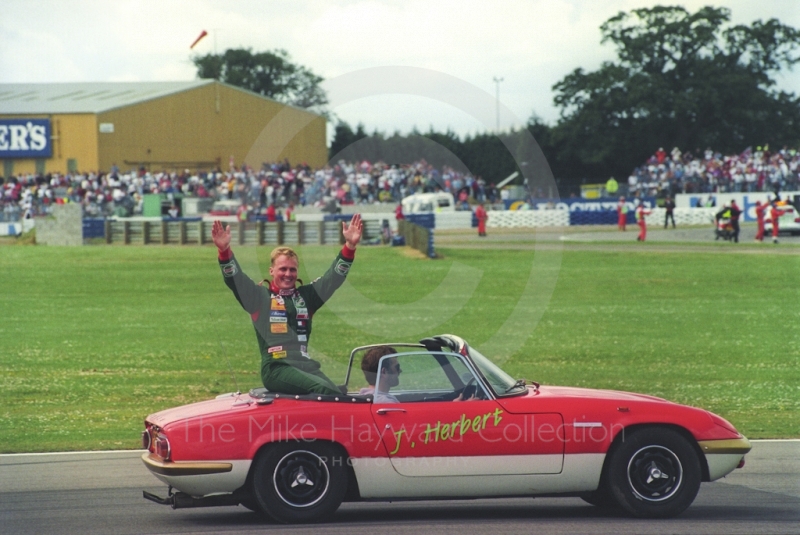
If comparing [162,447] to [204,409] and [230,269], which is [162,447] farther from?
[230,269]

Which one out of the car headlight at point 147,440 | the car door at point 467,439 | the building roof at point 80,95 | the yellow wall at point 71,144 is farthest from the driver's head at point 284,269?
the building roof at point 80,95

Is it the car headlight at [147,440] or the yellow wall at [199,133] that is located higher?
the yellow wall at [199,133]

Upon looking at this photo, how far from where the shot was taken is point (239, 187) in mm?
A: 50719

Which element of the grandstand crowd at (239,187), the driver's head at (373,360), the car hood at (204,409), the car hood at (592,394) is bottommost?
the car hood at (204,409)

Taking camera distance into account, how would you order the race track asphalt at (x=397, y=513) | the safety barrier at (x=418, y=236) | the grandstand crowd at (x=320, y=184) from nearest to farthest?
1. the race track asphalt at (x=397, y=513)
2. the safety barrier at (x=418, y=236)
3. the grandstand crowd at (x=320, y=184)

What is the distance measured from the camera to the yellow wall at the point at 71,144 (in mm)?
58125

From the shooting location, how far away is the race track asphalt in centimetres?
661

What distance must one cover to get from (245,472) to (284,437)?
32cm

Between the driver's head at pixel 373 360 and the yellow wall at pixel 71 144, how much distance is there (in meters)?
53.3

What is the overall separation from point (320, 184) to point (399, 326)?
28.8 metres

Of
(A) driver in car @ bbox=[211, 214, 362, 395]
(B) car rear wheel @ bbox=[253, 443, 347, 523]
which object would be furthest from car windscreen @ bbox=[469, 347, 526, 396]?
(B) car rear wheel @ bbox=[253, 443, 347, 523]

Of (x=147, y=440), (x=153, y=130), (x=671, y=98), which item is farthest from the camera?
(x=671, y=98)

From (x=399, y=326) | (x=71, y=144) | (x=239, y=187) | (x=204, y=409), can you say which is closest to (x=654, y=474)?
(x=204, y=409)

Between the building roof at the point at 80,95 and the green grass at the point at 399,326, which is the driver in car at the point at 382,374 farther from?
the building roof at the point at 80,95
